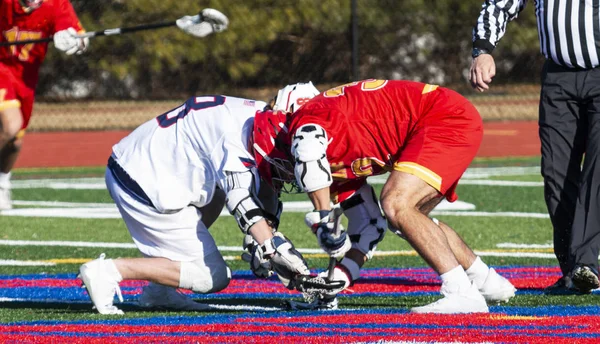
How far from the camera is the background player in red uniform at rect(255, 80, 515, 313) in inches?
204

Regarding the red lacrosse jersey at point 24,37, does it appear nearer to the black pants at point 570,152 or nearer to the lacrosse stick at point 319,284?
the black pants at point 570,152

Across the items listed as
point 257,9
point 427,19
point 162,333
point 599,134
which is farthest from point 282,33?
point 162,333

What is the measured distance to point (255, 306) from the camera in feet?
19.6

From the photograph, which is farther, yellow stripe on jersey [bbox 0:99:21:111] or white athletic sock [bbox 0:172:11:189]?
white athletic sock [bbox 0:172:11:189]

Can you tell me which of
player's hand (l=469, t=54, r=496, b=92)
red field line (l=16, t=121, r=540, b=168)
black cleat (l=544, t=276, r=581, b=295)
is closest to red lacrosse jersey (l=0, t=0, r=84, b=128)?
player's hand (l=469, t=54, r=496, b=92)

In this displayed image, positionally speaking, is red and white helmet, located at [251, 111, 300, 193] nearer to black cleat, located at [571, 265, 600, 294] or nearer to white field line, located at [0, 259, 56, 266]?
black cleat, located at [571, 265, 600, 294]

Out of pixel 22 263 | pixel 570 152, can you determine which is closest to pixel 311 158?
pixel 570 152

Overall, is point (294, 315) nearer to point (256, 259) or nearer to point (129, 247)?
point (256, 259)

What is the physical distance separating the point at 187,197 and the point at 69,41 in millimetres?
4021

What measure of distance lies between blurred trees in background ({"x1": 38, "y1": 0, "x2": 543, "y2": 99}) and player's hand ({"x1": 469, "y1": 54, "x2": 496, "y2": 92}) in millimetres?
15489

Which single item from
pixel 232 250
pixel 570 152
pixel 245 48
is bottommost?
pixel 245 48

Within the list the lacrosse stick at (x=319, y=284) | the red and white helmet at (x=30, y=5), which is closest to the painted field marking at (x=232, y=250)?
the red and white helmet at (x=30, y=5)

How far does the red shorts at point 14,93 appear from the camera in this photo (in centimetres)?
988

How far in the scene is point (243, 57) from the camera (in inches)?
908
